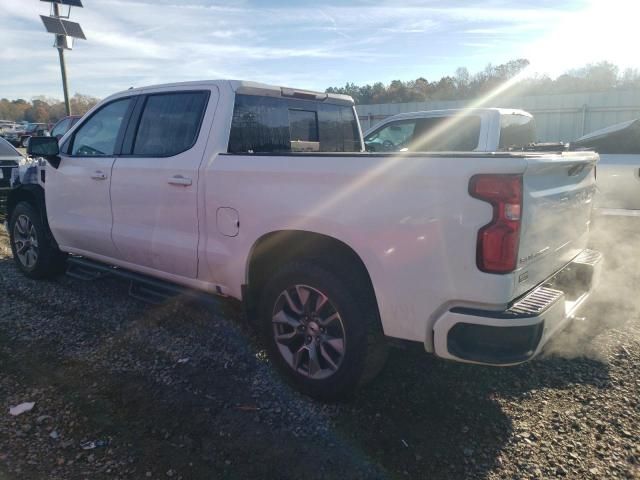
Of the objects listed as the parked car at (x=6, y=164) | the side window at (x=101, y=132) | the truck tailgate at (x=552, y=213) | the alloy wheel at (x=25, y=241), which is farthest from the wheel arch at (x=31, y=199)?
the parked car at (x=6, y=164)

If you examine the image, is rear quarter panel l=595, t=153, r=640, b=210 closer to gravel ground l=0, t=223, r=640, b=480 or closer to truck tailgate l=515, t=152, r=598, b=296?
gravel ground l=0, t=223, r=640, b=480

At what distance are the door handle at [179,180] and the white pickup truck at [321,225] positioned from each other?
0.5 inches

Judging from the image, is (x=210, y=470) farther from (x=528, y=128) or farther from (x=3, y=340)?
(x=528, y=128)

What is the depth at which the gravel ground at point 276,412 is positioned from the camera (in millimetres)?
2580

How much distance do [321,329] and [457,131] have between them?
14.3 ft

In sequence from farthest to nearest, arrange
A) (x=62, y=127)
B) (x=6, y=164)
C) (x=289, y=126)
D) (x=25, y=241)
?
(x=62, y=127) → (x=6, y=164) → (x=25, y=241) → (x=289, y=126)

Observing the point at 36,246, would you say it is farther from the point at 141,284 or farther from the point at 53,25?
the point at 53,25

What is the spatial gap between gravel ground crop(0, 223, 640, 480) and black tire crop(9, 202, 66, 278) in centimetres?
120

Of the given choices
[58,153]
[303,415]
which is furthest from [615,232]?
[58,153]

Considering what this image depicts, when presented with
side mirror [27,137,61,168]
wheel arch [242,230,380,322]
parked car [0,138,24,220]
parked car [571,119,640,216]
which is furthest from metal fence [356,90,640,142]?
wheel arch [242,230,380,322]

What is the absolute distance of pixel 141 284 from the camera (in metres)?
4.41

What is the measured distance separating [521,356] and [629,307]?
298 centimetres

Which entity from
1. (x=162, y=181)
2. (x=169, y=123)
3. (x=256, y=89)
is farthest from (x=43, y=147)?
(x=256, y=89)

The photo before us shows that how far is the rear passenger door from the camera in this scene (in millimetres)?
3689
